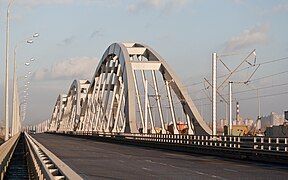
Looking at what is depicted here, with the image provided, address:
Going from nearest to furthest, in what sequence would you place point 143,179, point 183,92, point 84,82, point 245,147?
point 143,179, point 245,147, point 183,92, point 84,82

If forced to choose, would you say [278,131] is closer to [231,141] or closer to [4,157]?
[231,141]

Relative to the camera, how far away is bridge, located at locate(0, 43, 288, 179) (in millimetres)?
25328

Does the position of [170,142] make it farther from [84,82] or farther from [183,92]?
[84,82]

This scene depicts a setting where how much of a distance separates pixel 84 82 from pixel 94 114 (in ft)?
123

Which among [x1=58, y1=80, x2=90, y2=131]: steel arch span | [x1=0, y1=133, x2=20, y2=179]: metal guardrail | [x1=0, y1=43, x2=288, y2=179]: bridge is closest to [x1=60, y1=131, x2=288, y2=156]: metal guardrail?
[x1=0, y1=43, x2=288, y2=179]: bridge

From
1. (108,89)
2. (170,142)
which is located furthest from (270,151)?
(108,89)

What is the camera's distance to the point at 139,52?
262 ft

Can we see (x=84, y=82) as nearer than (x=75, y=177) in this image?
No

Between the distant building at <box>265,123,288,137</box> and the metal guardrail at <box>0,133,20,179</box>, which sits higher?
the distant building at <box>265,123,288,137</box>

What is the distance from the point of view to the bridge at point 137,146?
83.1 ft

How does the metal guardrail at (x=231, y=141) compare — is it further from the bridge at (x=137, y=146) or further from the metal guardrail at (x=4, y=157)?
the metal guardrail at (x=4, y=157)

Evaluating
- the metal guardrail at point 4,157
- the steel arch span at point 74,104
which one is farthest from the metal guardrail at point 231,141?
→ the steel arch span at point 74,104

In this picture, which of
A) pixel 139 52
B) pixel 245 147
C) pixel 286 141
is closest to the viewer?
pixel 286 141

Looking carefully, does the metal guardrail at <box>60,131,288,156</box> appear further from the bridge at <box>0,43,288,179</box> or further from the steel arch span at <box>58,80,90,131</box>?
the steel arch span at <box>58,80,90,131</box>
